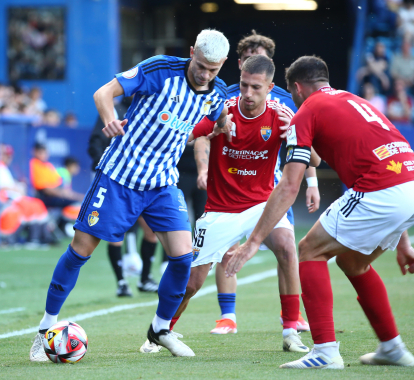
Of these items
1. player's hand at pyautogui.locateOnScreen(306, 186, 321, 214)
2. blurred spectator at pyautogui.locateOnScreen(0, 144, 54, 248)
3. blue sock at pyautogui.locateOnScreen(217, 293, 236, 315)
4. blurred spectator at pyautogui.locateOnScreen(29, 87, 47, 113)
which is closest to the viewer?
player's hand at pyautogui.locateOnScreen(306, 186, 321, 214)

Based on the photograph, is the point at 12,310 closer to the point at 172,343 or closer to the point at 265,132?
the point at 172,343

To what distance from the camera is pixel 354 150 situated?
3.84 meters

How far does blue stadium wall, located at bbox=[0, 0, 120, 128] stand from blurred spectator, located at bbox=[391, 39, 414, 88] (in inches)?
328

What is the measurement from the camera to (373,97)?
17047mm

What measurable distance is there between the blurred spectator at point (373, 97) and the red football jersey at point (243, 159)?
12066mm

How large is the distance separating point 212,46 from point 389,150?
1317 millimetres

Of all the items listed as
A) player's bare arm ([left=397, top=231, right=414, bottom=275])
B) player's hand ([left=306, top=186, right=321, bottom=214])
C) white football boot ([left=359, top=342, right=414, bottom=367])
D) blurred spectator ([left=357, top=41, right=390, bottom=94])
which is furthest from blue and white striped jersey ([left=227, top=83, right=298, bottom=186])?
blurred spectator ([left=357, top=41, right=390, bottom=94])

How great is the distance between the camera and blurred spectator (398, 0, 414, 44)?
18.7m

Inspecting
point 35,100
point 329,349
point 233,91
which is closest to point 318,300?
point 329,349

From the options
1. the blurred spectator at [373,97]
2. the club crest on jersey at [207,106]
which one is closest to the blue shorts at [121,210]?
the club crest on jersey at [207,106]

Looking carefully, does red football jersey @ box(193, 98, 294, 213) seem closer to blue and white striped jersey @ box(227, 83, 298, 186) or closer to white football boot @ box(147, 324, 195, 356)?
blue and white striped jersey @ box(227, 83, 298, 186)

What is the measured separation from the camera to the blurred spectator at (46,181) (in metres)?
14.2

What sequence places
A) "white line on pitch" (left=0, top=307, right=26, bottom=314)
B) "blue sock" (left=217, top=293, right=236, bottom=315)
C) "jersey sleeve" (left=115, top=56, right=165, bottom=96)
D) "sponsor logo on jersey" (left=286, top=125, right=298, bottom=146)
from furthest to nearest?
"white line on pitch" (left=0, top=307, right=26, bottom=314), "blue sock" (left=217, top=293, right=236, bottom=315), "jersey sleeve" (left=115, top=56, right=165, bottom=96), "sponsor logo on jersey" (left=286, top=125, right=298, bottom=146)

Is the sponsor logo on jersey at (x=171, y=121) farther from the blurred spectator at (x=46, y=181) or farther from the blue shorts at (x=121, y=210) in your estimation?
the blurred spectator at (x=46, y=181)
